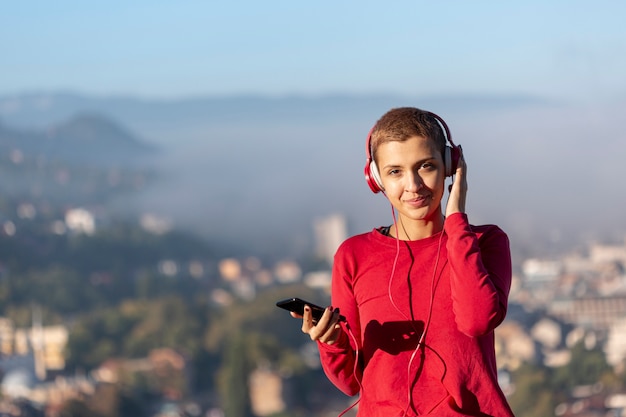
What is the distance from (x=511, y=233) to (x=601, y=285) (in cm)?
1269

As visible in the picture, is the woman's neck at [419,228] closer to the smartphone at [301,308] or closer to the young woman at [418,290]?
the young woman at [418,290]

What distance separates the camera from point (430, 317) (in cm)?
199

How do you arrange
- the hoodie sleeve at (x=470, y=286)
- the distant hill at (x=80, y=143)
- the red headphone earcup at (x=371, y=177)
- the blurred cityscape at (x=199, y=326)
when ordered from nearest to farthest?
the hoodie sleeve at (x=470, y=286)
the red headphone earcup at (x=371, y=177)
the blurred cityscape at (x=199, y=326)
the distant hill at (x=80, y=143)

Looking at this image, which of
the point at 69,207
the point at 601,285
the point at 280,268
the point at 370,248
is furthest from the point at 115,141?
the point at 370,248

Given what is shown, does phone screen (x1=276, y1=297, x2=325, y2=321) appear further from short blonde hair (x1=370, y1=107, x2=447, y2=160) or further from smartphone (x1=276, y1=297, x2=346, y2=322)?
short blonde hair (x1=370, y1=107, x2=447, y2=160)

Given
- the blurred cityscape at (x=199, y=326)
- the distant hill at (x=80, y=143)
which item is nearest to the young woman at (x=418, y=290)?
the blurred cityscape at (x=199, y=326)

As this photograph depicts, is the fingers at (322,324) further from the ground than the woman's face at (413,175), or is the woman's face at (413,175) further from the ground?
the woman's face at (413,175)

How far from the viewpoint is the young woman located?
6.47ft

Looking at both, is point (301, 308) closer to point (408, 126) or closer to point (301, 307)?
point (301, 307)

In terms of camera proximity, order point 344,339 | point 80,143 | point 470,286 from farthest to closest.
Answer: point 80,143 < point 344,339 < point 470,286

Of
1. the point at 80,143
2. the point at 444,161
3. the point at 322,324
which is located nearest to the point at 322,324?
the point at 322,324

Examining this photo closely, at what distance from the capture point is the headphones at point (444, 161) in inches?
78.5

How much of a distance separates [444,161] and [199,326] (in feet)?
159

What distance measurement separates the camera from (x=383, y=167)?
2025mm
